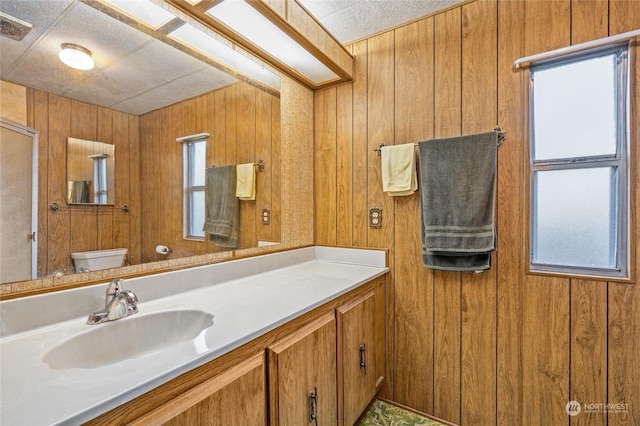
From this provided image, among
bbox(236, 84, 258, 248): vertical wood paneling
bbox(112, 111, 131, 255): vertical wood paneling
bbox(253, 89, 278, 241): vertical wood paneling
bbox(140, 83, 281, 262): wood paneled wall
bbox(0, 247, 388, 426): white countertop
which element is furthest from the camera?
bbox(253, 89, 278, 241): vertical wood paneling

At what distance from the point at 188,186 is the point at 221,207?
0.70 feet

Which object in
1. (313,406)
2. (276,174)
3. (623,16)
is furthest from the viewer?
(276,174)

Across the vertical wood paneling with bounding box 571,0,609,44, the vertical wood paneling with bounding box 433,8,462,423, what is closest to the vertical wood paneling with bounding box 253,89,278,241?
the vertical wood paneling with bounding box 433,8,462,423

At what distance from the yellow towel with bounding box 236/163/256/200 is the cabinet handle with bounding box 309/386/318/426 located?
1047 millimetres

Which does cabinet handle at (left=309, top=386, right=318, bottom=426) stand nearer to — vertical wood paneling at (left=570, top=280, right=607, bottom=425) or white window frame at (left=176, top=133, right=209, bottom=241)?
white window frame at (left=176, top=133, right=209, bottom=241)

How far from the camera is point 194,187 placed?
1379mm

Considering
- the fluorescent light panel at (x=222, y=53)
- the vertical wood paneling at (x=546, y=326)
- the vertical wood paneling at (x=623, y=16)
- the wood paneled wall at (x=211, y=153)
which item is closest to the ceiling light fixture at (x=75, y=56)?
the wood paneled wall at (x=211, y=153)

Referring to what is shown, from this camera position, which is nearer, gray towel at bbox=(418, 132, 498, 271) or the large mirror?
the large mirror

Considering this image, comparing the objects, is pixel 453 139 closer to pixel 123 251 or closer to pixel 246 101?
pixel 246 101

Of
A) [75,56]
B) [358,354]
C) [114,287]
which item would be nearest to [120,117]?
[75,56]

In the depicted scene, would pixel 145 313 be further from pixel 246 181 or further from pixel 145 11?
pixel 145 11

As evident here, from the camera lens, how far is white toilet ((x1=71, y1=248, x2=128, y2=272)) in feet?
→ 3.36

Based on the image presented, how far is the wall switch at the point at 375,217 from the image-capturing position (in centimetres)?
186

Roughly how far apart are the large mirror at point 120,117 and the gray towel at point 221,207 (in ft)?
0.16
